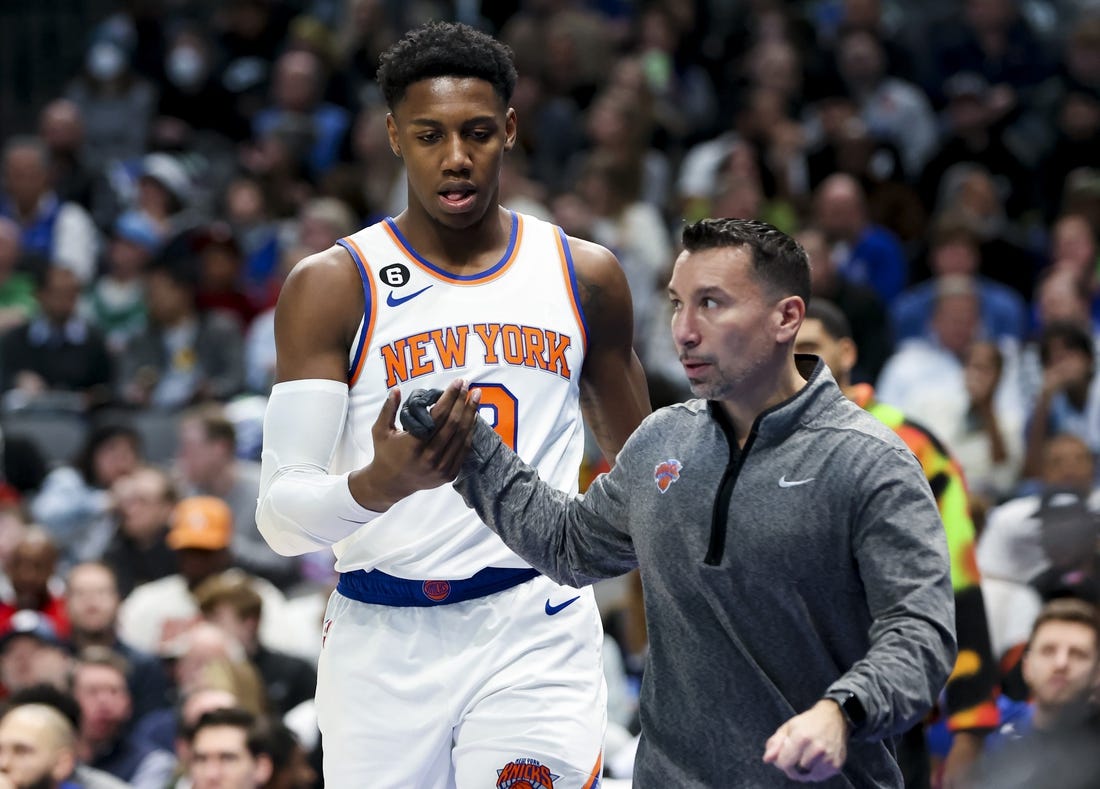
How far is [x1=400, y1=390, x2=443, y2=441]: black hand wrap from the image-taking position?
3.45 metres

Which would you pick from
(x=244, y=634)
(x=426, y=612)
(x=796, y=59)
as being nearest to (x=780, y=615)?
(x=426, y=612)

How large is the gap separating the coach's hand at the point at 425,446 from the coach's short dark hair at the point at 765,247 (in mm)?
568

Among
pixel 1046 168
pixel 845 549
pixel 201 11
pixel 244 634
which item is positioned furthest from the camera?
pixel 201 11

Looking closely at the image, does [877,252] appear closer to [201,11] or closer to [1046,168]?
[1046,168]

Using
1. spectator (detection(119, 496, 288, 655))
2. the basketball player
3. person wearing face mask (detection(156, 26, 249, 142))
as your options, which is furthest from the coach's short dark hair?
person wearing face mask (detection(156, 26, 249, 142))

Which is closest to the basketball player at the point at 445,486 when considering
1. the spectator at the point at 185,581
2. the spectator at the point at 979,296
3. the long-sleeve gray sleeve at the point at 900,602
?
the long-sleeve gray sleeve at the point at 900,602

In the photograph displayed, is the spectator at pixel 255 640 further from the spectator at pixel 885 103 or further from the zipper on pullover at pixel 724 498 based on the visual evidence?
the spectator at pixel 885 103

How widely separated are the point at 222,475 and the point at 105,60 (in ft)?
20.7

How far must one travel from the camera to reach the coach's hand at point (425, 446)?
3.46m

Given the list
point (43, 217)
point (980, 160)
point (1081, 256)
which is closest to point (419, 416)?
point (1081, 256)

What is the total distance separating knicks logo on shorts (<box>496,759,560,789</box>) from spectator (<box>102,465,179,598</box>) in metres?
5.73

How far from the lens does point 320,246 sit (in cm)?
1108

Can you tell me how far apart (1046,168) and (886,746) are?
9.13m

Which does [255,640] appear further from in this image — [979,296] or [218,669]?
[979,296]
